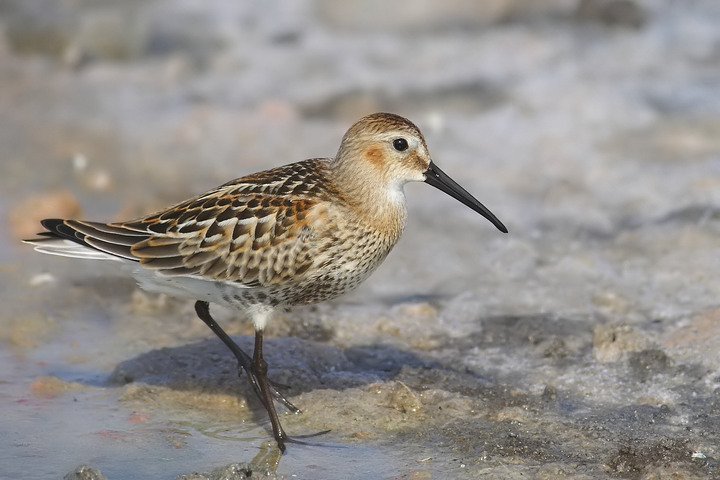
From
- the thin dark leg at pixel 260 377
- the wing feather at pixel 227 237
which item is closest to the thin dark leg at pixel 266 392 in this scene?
the thin dark leg at pixel 260 377

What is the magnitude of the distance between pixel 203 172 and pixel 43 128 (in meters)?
2.37

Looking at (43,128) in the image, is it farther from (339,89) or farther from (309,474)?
(309,474)

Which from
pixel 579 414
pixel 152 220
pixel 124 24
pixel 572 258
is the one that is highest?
pixel 124 24

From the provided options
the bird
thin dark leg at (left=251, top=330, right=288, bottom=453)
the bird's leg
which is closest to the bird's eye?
the bird

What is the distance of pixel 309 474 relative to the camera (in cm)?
564

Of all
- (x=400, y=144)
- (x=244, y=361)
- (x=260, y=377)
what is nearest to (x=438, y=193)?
(x=400, y=144)

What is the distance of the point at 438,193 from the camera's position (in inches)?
407

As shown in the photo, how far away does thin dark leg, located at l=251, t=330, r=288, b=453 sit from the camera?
604 cm

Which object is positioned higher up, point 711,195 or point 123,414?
point 711,195

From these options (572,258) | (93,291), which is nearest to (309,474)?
(93,291)

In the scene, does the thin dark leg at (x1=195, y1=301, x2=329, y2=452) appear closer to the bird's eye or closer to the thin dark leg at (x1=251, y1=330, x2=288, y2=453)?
the thin dark leg at (x1=251, y1=330, x2=288, y2=453)

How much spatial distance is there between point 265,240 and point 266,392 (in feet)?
2.94

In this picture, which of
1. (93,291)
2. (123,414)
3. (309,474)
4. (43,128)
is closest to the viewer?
(309,474)

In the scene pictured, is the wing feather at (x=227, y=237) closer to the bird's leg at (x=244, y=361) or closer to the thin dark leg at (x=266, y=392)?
the thin dark leg at (x=266, y=392)
